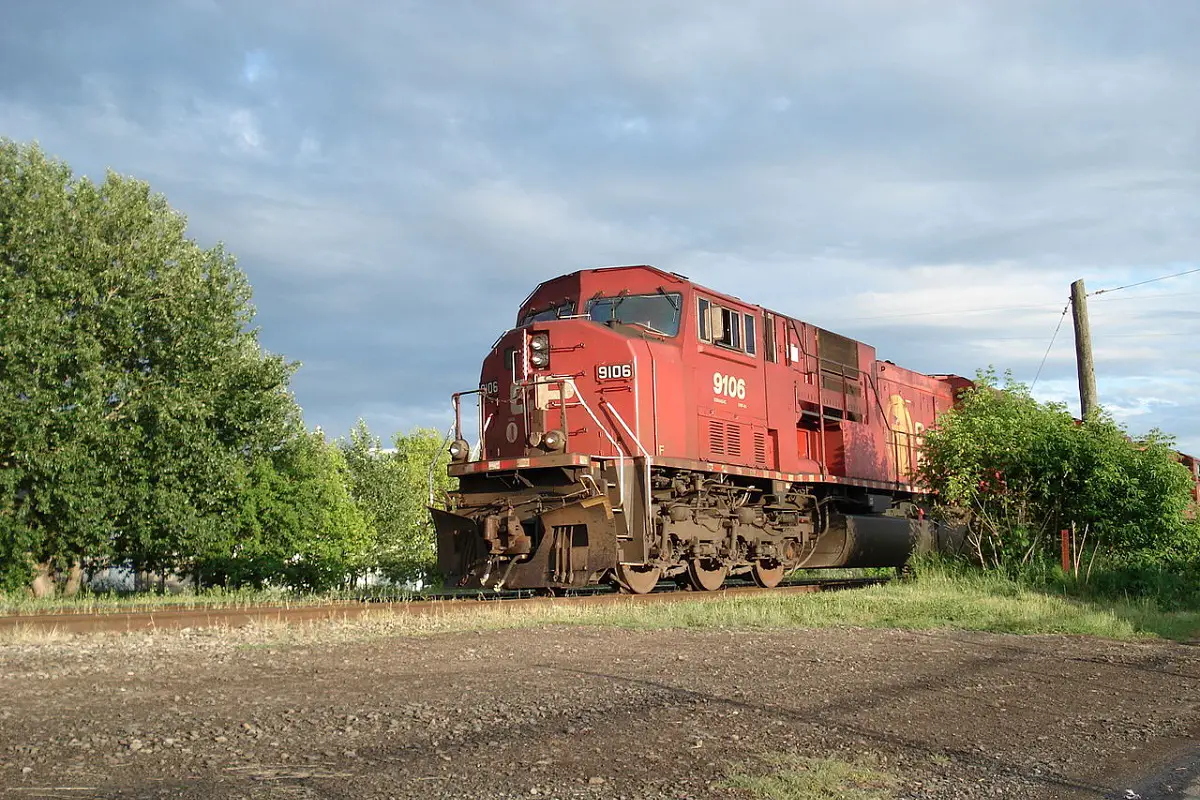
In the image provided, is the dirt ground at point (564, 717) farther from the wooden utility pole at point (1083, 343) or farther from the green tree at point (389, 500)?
the green tree at point (389, 500)

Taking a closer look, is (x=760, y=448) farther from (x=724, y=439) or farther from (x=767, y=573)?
(x=767, y=573)

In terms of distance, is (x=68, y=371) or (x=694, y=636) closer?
(x=694, y=636)

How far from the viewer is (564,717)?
224 inches

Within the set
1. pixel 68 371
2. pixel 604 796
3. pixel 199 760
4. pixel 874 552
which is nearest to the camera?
pixel 604 796

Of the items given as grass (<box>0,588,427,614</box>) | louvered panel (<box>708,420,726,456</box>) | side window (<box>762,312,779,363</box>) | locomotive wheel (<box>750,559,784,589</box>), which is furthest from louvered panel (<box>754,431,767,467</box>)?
grass (<box>0,588,427,614</box>)

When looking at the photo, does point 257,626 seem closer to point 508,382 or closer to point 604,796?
point 508,382

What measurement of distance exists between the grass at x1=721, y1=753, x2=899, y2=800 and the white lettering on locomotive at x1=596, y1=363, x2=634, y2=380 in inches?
357

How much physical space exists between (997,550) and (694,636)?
29.6 feet

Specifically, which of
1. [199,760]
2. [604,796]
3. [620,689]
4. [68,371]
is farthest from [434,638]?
[68,371]

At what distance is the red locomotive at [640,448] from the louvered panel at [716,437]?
0.03 meters

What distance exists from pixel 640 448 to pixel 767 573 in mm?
4171

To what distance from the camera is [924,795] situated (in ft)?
14.4

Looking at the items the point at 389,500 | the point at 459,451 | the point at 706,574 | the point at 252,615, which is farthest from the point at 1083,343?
the point at 389,500

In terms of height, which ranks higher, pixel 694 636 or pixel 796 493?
pixel 796 493
